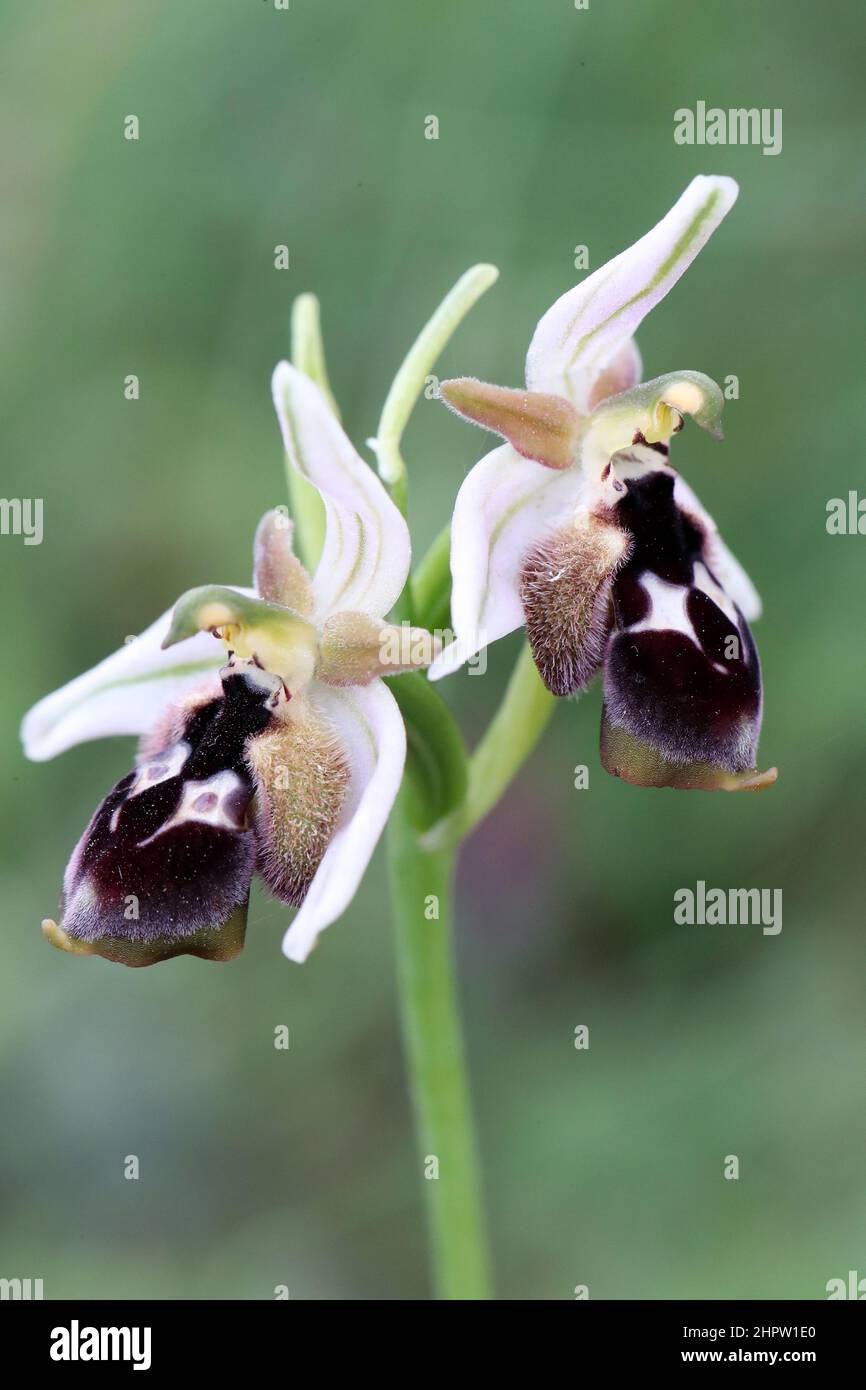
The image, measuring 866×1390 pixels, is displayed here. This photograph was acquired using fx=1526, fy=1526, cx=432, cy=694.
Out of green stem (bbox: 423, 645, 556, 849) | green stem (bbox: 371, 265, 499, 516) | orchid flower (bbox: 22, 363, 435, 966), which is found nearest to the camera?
orchid flower (bbox: 22, 363, 435, 966)

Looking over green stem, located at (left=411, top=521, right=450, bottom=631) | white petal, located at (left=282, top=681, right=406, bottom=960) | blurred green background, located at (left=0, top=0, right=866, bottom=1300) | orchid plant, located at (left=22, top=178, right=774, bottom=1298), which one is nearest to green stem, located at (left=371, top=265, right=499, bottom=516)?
orchid plant, located at (left=22, top=178, right=774, bottom=1298)

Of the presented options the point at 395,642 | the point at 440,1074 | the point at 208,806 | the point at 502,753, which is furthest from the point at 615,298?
the point at 440,1074

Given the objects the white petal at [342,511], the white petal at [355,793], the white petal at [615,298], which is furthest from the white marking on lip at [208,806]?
the white petal at [615,298]

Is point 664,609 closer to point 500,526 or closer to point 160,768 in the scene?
point 500,526

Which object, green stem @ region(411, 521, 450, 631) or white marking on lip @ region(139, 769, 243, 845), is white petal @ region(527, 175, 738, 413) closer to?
green stem @ region(411, 521, 450, 631)

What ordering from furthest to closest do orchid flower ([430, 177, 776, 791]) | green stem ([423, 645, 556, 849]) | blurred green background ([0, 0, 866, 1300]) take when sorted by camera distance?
blurred green background ([0, 0, 866, 1300]) < green stem ([423, 645, 556, 849]) < orchid flower ([430, 177, 776, 791])

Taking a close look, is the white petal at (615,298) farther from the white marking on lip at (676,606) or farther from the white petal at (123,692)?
the white petal at (123,692)

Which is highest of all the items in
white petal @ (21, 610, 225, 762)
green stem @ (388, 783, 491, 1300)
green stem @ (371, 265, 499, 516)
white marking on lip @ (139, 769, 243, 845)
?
green stem @ (371, 265, 499, 516)
